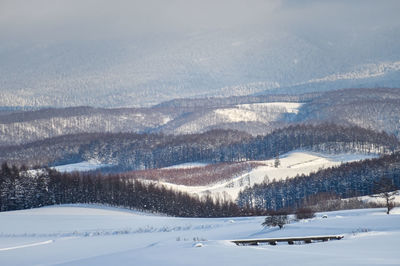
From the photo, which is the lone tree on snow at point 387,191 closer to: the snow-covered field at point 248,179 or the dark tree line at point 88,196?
the dark tree line at point 88,196

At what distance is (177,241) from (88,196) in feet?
208

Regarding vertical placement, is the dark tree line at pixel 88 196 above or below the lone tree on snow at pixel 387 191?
A: above

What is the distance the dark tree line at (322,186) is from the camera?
459 feet

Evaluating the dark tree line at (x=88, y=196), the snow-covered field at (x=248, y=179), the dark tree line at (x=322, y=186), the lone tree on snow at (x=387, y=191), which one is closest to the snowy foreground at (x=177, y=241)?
the lone tree on snow at (x=387, y=191)

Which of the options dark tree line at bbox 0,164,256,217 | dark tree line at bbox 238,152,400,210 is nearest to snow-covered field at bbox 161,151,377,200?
dark tree line at bbox 238,152,400,210

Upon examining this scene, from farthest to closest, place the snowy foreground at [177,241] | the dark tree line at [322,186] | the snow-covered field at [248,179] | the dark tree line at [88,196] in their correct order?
the snow-covered field at [248,179] → the dark tree line at [322,186] → the dark tree line at [88,196] → the snowy foreground at [177,241]

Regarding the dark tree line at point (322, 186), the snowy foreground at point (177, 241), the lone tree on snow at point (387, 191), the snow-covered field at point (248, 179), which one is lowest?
the snowy foreground at point (177, 241)

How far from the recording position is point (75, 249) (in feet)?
162

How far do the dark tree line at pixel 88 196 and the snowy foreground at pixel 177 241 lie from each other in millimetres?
20081

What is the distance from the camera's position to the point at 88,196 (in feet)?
355

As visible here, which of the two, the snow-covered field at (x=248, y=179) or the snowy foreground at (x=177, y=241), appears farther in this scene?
the snow-covered field at (x=248, y=179)

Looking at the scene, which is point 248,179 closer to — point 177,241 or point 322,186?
point 322,186

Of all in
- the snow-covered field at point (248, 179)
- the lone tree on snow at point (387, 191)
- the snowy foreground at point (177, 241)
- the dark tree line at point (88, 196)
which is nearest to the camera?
the snowy foreground at point (177, 241)

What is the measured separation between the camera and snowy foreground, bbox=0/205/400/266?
112 ft
